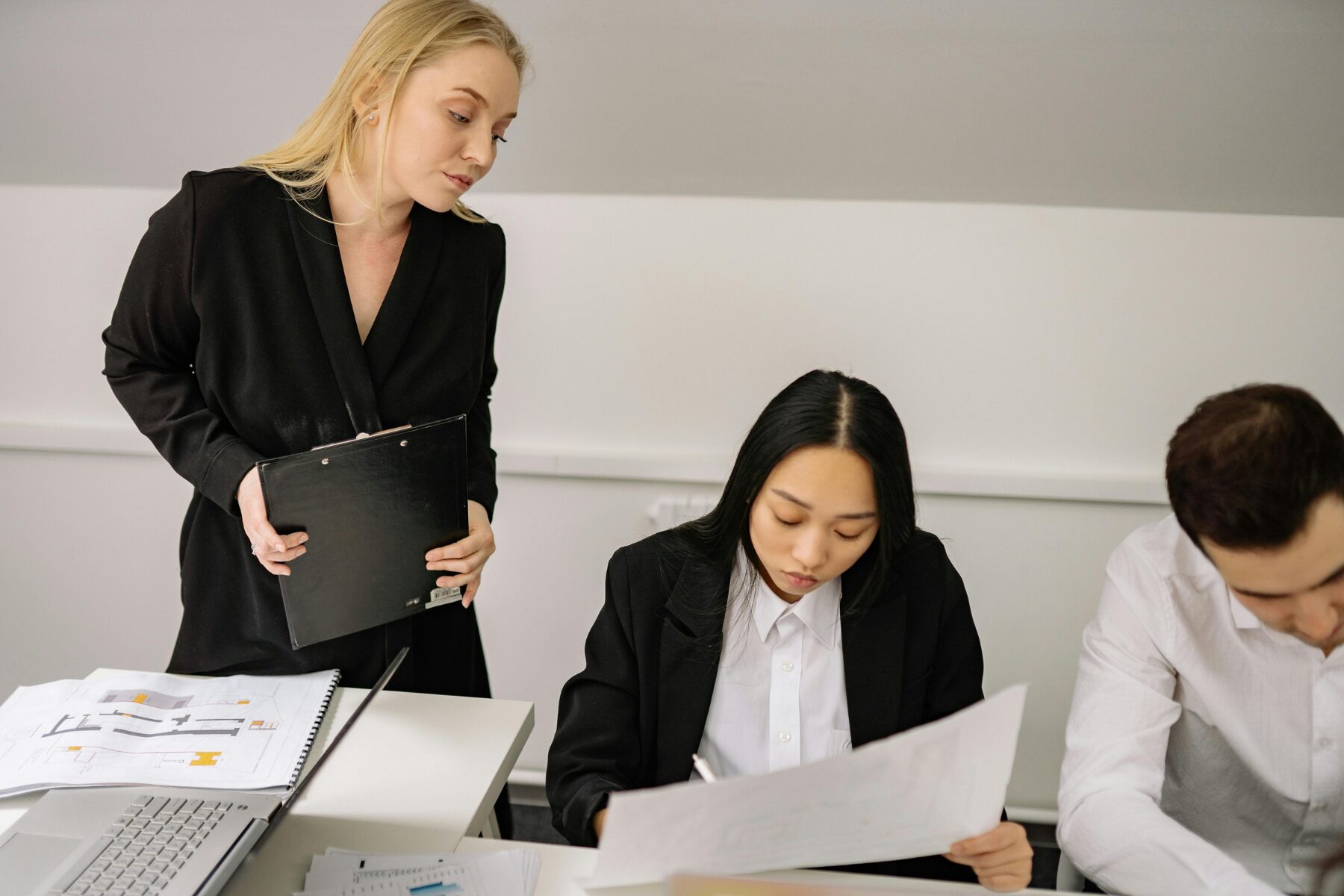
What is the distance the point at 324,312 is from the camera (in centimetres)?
150

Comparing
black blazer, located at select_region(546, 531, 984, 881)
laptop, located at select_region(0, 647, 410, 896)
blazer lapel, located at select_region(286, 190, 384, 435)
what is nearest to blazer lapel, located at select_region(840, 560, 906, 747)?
black blazer, located at select_region(546, 531, 984, 881)

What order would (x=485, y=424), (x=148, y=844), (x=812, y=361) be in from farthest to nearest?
(x=812, y=361) → (x=485, y=424) → (x=148, y=844)

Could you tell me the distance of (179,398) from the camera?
4.88ft

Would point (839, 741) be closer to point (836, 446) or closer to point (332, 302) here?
point (836, 446)

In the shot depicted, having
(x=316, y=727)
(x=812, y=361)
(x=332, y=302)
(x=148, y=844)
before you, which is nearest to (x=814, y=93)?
(x=812, y=361)

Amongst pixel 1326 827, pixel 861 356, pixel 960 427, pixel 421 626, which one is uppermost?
pixel 861 356

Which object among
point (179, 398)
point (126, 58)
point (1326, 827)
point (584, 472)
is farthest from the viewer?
point (584, 472)

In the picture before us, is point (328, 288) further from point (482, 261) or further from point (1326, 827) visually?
point (1326, 827)

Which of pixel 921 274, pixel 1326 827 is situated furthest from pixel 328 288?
pixel 1326 827

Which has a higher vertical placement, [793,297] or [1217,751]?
[793,297]

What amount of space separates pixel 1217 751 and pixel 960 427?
103cm

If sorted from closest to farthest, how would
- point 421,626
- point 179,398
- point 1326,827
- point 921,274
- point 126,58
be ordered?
point 1326,827 < point 179,398 < point 421,626 < point 126,58 < point 921,274

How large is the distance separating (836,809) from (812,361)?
1462 millimetres

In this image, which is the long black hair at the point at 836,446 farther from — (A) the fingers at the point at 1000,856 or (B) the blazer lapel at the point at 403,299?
(B) the blazer lapel at the point at 403,299
